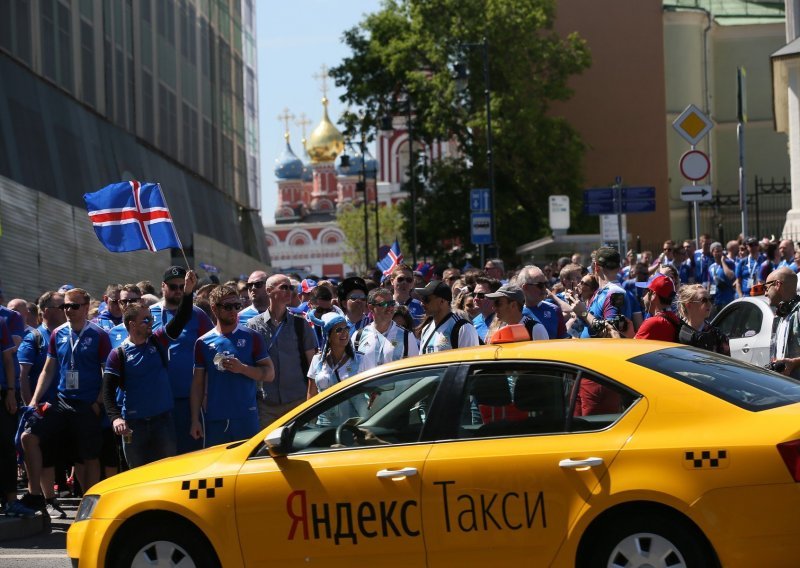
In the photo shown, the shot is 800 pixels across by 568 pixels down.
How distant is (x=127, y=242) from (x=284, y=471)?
23.6 feet

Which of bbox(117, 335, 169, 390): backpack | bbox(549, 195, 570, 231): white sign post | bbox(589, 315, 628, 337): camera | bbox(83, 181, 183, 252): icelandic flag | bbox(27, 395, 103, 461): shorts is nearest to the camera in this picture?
bbox(589, 315, 628, 337): camera

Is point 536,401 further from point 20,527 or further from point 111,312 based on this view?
point 111,312

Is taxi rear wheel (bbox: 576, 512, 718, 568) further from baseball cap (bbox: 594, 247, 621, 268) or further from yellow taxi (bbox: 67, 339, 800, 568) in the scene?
baseball cap (bbox: 594, 247, 621, 268)

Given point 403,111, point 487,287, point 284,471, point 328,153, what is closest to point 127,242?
point 487,287

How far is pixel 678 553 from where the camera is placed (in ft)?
23.6

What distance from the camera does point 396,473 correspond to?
777cm

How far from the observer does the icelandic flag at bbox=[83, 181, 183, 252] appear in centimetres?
1494

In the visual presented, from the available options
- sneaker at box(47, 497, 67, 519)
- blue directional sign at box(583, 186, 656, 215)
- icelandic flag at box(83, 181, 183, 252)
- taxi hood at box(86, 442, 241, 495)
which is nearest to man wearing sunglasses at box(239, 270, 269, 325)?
icelandic flag at box(83, 181, 183, 252)

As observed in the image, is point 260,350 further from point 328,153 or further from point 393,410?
point 328,153

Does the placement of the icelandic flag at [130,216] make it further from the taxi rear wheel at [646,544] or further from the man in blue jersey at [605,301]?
the taxi rear wheel at [646,544]

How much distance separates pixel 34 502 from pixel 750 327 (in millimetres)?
7305

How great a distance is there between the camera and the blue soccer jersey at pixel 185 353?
12.0 meters

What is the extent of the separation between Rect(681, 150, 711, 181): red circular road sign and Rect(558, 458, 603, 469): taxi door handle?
12.0 m

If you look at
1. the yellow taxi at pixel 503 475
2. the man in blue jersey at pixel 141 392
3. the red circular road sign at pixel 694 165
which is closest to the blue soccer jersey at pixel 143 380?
the man in blue jersey at pixel 141 392
